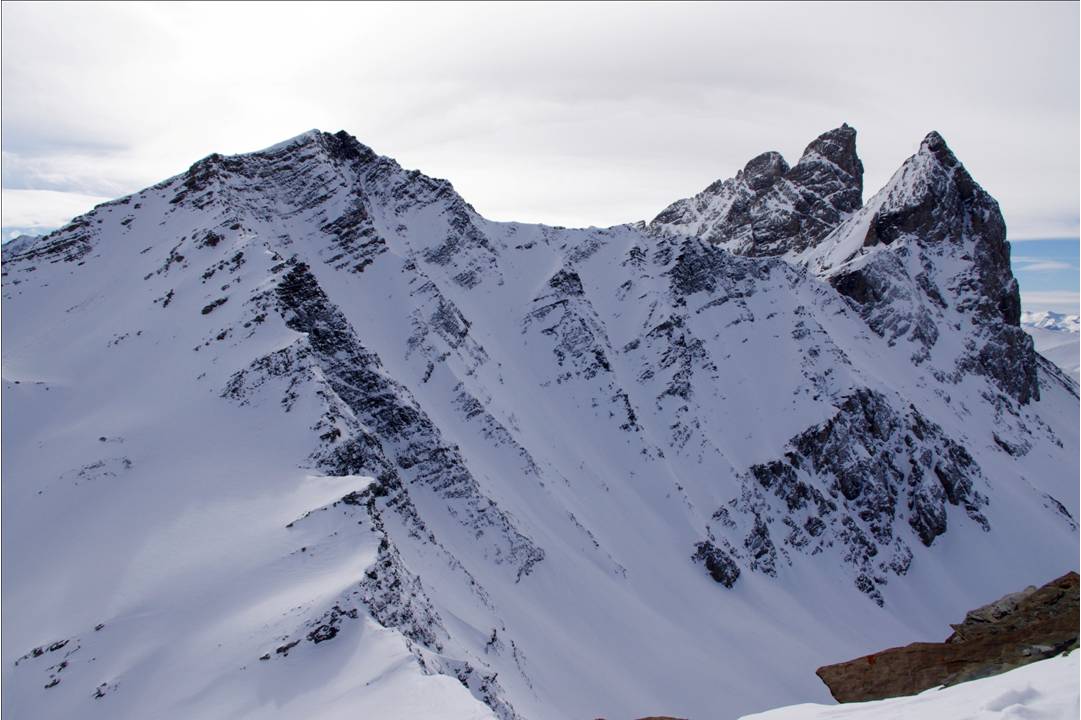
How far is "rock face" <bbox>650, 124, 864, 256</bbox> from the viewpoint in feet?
539

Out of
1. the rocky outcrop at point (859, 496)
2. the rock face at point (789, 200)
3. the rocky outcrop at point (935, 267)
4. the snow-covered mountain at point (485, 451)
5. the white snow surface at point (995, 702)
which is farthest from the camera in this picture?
the rock face at point (789, 200)

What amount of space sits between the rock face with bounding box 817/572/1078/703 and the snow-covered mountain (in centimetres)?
1286

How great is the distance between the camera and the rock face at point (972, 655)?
17.4 meters

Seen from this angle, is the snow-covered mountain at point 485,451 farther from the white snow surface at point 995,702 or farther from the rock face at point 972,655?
the white snow surface at point 995,702

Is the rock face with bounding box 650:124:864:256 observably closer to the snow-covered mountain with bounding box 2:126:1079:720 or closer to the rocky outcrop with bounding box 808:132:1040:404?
the rocky outcrop with bounding box 808:132:1040:404

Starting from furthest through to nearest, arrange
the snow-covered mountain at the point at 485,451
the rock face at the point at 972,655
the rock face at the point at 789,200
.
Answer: the rock face at the point at 789,200 → the snow-covered mountain at the point at 485,451 → the rock face at the point at 972,655

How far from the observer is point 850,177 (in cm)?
17125

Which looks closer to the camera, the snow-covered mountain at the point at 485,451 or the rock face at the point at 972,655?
the rock face at the point at 972,655

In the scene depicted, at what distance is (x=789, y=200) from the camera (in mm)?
169500

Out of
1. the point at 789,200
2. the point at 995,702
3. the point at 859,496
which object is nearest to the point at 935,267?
the point at 789,200

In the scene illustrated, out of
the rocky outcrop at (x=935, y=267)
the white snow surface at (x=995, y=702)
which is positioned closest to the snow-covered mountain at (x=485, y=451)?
the rocky outcrop at (x=935, y=267)

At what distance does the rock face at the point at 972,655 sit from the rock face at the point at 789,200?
147 meters

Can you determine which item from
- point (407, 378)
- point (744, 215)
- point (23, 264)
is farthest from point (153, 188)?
point (744, 215)

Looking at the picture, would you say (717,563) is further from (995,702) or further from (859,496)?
(995,702)
